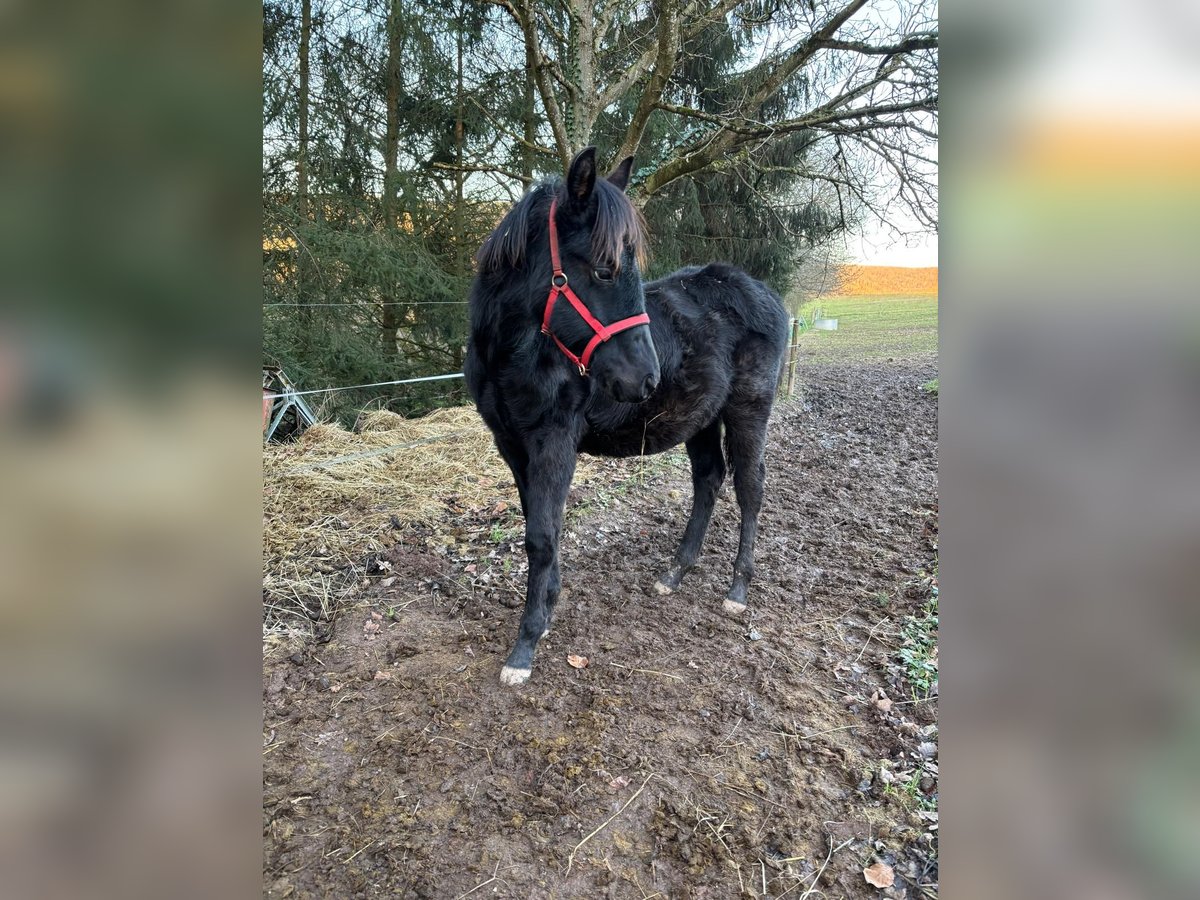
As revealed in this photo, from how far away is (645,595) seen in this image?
11.1 feet

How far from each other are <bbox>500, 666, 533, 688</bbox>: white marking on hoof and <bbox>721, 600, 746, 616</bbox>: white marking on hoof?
1.23 m

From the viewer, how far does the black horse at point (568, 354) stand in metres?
2.37

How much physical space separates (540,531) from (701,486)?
1471 millimetres

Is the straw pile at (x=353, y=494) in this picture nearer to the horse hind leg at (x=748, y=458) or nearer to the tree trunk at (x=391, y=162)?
the tree trunk at (x=391, y=162)

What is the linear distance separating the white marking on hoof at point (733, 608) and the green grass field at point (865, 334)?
11368 millimetres

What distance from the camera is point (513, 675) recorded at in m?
2.55
